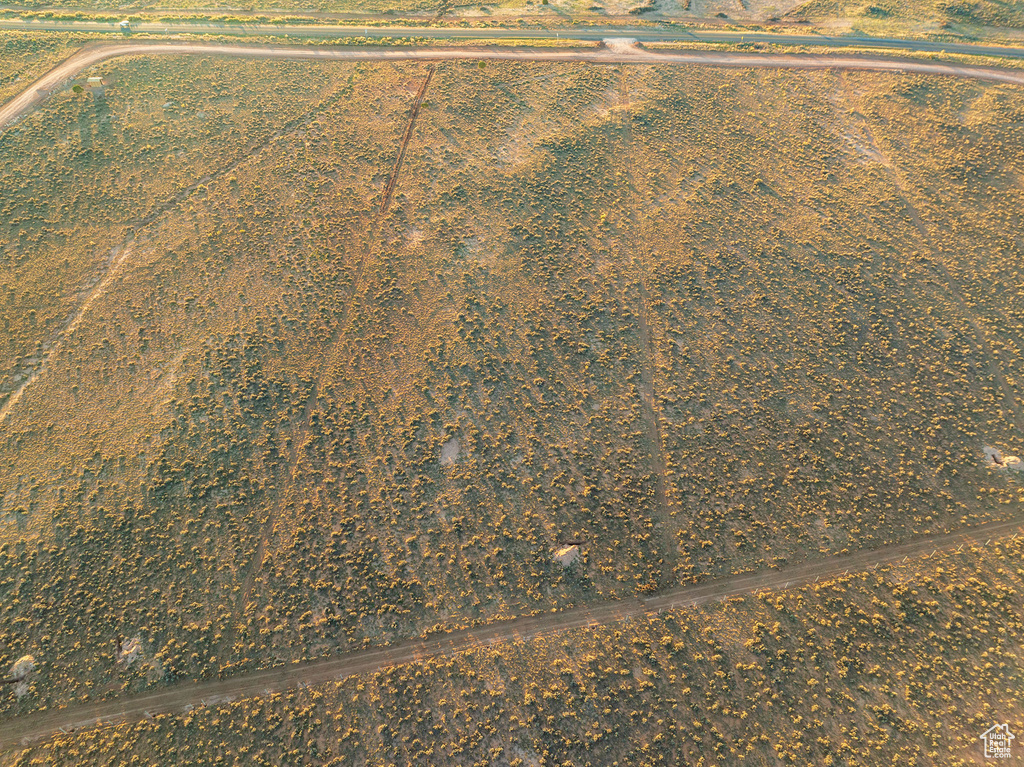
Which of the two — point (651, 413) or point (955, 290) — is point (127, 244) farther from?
point (955, 290)

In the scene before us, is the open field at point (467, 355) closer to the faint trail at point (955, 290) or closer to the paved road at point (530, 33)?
the faint trail at point (955, 290)

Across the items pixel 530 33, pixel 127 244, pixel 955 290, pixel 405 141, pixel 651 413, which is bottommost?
pixel 651 413

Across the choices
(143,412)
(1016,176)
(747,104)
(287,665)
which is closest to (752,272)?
(747,104)

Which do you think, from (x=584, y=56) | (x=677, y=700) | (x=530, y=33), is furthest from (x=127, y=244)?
(x=584, y=56)

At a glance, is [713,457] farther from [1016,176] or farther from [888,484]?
[1016,176]

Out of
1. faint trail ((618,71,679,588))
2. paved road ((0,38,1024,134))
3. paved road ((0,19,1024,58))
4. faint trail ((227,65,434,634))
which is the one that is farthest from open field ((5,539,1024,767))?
paved road ((0,19,1024,58))

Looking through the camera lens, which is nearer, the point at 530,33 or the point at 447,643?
the point at 447,643

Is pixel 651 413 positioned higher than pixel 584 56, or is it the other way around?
pixel 584 56
